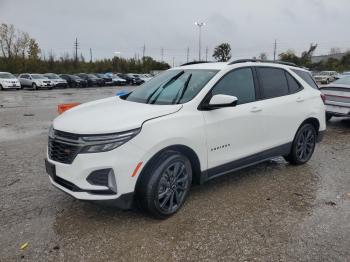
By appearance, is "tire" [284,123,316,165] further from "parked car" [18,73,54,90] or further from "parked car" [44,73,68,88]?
"parked car" [44,73,68,88]

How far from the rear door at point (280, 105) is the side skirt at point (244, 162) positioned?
89mm

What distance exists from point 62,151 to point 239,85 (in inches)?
97.5

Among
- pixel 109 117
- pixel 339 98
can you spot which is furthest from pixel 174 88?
pixel 339 98

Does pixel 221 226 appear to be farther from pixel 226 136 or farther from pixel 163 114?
pixel 163 114

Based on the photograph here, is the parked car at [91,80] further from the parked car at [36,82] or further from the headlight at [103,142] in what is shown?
the headlight at [103,142]

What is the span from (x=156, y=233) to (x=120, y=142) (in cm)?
104

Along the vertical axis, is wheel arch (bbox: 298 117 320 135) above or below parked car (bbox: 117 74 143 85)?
below

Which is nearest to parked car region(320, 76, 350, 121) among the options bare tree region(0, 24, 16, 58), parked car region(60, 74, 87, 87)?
parked car region(60, 74, 87, 87)

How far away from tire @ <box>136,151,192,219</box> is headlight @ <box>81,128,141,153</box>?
455 millimetres

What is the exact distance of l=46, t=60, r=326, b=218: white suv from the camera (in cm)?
333

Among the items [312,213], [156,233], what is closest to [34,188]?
[156,233]

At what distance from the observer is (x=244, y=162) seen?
4.57 m

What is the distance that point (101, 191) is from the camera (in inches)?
131

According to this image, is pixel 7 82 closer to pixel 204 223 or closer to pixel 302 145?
pixel 302 145
